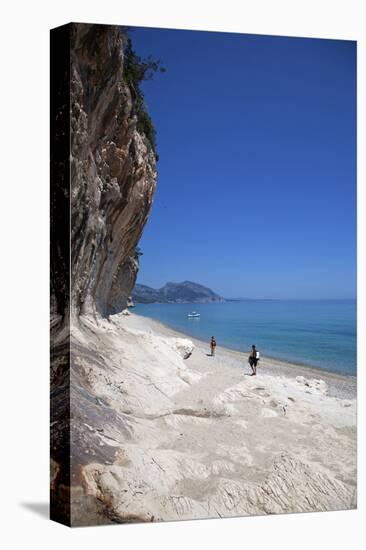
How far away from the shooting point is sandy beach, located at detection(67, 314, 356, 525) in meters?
10.0

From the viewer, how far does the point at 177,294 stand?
1111cm

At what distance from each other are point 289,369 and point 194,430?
170 centimetres

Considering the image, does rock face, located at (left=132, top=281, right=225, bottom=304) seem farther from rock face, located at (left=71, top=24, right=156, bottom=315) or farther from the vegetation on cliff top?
the vegetation on cliff top

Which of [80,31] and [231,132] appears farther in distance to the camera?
[231,132]

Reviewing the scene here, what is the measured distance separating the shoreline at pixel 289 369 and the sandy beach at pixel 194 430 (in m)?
0.02

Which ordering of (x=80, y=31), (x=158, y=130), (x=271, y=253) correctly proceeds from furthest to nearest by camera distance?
1. (x=271, y=253)
2. (x=158, y=130)
3. (x=80, y=31)

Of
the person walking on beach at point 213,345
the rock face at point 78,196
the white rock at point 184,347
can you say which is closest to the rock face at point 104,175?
the rock face at point 78,196

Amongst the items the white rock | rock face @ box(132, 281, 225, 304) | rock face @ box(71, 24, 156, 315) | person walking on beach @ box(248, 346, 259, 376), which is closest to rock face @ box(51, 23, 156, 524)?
rock face @ box(71, 24, 156, 315)

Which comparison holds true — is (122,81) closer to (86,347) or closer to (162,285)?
(162,285)

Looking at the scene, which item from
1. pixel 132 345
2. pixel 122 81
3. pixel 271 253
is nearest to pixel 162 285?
pixel 132 345

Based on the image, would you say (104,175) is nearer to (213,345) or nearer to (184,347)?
(184,347)

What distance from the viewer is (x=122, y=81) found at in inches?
A: 431

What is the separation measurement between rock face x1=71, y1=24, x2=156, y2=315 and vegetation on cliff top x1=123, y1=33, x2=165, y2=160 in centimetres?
8

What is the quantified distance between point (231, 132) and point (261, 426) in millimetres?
3913
